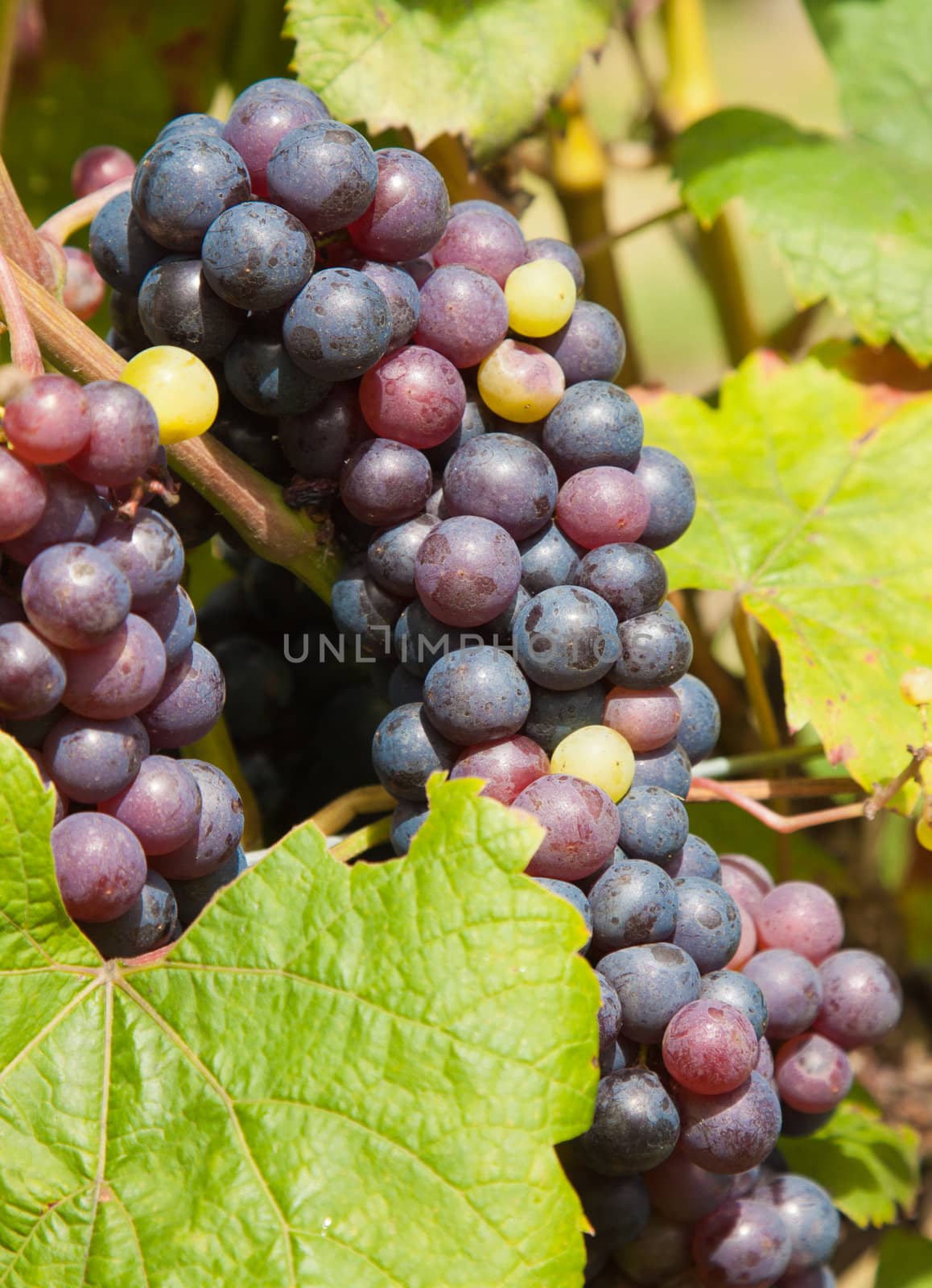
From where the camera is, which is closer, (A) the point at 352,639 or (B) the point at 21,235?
(B) the point at 21,235

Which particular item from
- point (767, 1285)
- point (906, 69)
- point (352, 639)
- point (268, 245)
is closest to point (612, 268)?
point (906, 69)

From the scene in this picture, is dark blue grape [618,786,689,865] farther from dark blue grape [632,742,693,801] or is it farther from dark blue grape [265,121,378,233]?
dark blue grape [265,121,378,233]

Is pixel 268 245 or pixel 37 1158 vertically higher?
pixel 268 245

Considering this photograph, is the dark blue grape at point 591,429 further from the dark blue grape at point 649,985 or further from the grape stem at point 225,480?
the dark blue grape at point 649,985

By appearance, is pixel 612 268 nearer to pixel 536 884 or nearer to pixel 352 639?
pixel 352 639

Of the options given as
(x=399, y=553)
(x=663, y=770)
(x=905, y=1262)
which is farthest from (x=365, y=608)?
(x=905, y=1262)

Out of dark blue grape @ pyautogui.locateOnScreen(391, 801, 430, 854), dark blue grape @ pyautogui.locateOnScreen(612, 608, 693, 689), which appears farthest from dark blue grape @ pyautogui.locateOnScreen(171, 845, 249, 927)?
dark blue grape @ pyautogui.locateOnScreen(612, 608, 693, 689)

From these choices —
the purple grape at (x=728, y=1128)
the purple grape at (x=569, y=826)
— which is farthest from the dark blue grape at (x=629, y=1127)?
the purple grape at (x=569, y=826)
